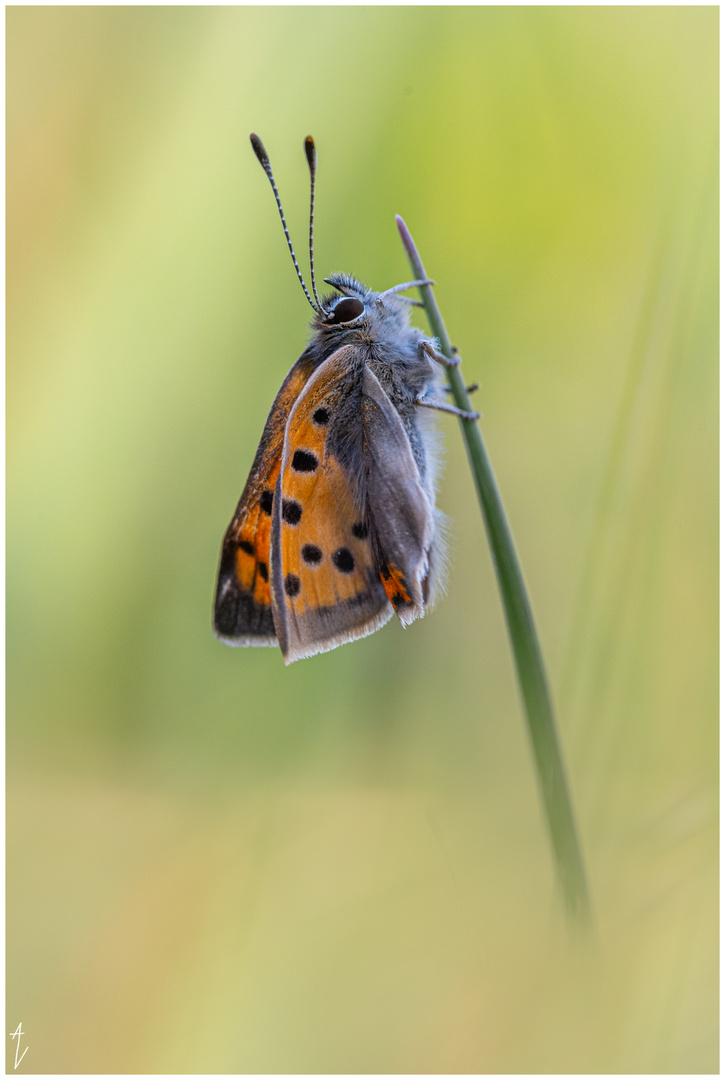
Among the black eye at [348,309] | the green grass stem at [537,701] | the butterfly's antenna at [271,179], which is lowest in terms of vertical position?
the green grass stem at [537,701]

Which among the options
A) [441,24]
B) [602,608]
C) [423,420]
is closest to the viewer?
[602,608]

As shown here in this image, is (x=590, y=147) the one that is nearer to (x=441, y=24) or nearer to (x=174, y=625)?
(x=441, y=24)

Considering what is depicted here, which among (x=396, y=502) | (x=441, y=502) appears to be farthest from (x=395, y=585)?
(x=441, y=502)

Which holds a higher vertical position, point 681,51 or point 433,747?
point 681,51

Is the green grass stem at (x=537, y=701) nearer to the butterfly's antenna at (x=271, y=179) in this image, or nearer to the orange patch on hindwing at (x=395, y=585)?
the orange patch on hindwing at (x=395, y=585)

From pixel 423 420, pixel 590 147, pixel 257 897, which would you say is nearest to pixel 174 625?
pixel 257 897

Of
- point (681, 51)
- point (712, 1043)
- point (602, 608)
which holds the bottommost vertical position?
point (712, 1043)

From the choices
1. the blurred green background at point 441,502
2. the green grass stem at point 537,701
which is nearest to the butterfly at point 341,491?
the blurred green background at point 441,502
